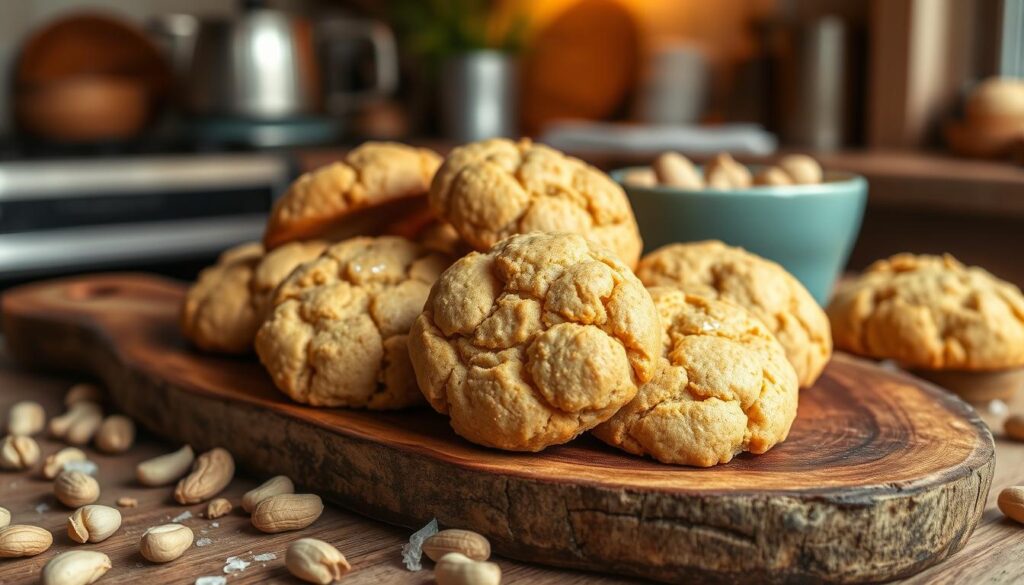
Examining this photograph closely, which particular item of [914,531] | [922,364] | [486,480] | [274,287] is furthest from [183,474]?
[922,364]

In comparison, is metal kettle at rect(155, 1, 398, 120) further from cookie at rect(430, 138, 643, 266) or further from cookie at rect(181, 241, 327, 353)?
cookie at rect(430, 138, 643, 266)

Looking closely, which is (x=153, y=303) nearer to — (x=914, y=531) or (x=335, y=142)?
(x=914, y=531)

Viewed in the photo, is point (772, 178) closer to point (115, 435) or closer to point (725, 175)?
point (725, 175)

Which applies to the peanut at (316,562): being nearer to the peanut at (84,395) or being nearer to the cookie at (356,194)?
the cookie at (356,194)

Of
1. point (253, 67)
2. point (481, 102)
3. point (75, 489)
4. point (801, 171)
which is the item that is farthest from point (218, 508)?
point (481, 102)

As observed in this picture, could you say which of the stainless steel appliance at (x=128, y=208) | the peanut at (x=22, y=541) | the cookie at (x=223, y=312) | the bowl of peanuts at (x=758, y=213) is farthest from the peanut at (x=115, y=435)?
the stainless steel appliance at (x=128, y=208)
